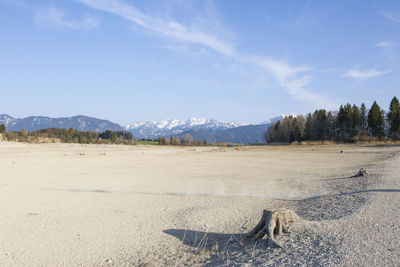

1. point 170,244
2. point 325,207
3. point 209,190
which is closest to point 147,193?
point 209,190

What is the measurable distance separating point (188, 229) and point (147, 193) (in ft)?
19.4

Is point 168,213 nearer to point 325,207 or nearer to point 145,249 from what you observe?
point 145,249

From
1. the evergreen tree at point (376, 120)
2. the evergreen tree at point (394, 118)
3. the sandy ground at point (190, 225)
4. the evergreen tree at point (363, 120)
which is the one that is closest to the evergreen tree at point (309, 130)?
the evergreen tree at point (363, 120)

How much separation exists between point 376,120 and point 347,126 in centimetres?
954

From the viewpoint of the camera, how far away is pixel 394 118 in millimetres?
68750

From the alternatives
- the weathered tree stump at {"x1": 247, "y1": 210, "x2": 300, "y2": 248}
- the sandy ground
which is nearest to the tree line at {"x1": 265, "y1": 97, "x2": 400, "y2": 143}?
the sandy ground

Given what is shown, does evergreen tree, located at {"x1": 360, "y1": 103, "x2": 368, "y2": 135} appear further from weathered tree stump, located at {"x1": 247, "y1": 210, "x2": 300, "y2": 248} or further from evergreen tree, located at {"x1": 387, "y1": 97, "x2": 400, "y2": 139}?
weathered tree stump, located at {"x1": 247, "y1": 210, "x2": 300, "y2": 248}

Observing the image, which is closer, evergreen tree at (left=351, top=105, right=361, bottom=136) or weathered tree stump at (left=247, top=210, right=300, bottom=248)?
weathered tree stump at (left=247, top=210, right=300, bottom=248)

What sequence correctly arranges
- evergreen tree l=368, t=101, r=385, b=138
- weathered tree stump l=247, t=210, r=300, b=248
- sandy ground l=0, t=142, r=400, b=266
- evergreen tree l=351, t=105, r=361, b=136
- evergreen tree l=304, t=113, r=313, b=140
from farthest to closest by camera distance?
evergreen tree l=304, t=113, r=313, b=140
evergreen tree l=351, t=105, r=361, b=136
evergreen tree l=368, t=101, r=385, b=138
weathered tree stump l=247, t=210, r=300, b=248
sandy ground l=0, t=142, r=400, b=266

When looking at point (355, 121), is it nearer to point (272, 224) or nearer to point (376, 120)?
point (376, 120)

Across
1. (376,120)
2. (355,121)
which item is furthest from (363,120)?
(376,120)

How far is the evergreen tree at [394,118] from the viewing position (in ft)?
222

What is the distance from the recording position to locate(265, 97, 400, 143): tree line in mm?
71500

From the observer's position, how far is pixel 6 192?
1452 cm
